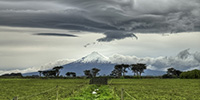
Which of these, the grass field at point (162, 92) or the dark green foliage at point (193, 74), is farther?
the dark green foliage at point (193, 74)

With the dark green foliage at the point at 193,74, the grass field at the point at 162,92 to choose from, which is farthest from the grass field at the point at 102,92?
the dark green foliage at the point at 193,74

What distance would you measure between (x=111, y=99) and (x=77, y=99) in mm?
3663

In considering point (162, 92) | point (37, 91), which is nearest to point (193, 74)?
point (162, 92)

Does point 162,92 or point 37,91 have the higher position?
point 37,91

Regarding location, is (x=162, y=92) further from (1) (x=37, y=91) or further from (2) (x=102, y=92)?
(1) (x=37, y=91)

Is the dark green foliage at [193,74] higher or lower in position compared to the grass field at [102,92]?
higher

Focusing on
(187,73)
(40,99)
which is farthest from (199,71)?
(40,99)

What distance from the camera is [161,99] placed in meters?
30.7

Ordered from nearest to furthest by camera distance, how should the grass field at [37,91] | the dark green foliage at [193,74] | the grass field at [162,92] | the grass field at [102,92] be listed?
the grass field at [102,92] < the grass field at [37,91] < the grass field at [162,92] < the dark green foliage at [193,74]

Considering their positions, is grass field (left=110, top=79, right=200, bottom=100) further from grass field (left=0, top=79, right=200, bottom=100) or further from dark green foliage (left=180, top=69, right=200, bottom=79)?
dark green foliage (left=180, top=69, right=200, bottom=79)

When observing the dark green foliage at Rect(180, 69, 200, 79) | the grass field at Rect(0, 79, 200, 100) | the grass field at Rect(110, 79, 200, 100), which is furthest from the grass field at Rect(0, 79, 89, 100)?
the dark green foliage at Rect(180, 69, 200, 79)

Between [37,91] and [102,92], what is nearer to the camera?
[102,92]

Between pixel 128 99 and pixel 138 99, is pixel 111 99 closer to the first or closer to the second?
pixel 128 99

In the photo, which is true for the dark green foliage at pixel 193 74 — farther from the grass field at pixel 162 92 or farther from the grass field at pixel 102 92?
the grass field at pixel 102 92
